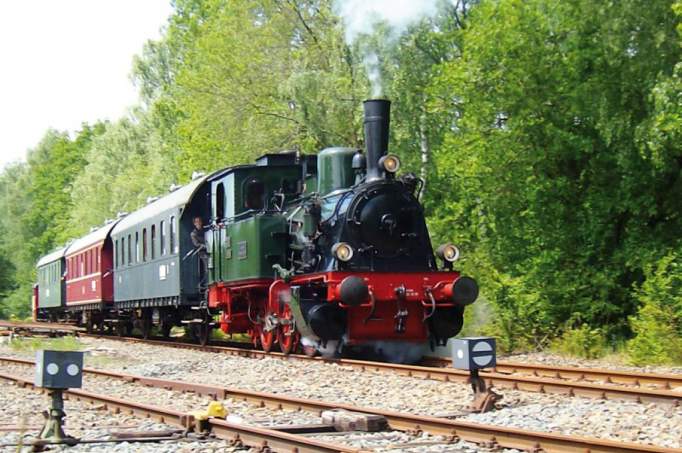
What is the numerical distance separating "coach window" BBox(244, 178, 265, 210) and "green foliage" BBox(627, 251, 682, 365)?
5922 millimetres

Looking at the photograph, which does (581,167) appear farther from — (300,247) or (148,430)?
(148,430)

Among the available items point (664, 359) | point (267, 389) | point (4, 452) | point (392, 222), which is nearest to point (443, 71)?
point (392, 222)

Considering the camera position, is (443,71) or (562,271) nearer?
(562,271)

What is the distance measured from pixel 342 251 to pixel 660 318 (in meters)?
4.90

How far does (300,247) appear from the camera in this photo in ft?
45.8

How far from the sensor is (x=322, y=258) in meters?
13.6

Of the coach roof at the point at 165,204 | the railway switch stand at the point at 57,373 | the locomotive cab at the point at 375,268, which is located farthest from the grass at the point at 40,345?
the railway switch stand at the point at 57,373

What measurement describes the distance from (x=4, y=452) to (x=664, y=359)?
919 cm

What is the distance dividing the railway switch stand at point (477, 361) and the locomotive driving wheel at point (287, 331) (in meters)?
5.53

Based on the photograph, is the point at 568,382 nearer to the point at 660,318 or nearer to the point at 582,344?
the point at 660,318

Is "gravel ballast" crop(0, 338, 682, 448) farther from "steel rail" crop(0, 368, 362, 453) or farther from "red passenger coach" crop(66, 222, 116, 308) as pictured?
"red passenger coach" crop(66, 222, 116, 308)

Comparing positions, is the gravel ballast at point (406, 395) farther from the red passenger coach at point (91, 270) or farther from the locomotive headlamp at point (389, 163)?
the red passenger coach at point (91, 270)

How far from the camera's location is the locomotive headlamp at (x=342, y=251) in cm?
1267

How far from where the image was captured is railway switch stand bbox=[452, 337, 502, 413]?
8516mm
